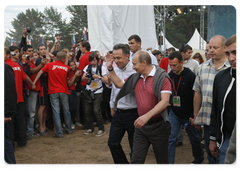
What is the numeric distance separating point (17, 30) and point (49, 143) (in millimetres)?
43424

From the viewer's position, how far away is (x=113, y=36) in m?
9.40

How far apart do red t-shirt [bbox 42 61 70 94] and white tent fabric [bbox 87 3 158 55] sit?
321 centimetres

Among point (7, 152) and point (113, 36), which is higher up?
point (113, 36)

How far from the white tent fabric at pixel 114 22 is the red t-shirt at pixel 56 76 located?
321cm

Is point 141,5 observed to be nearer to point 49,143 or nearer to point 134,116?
point 49,143

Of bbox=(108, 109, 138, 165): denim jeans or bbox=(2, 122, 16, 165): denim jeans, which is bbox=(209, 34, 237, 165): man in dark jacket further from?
bbox=(2, 122, 16, 165): denim jeans

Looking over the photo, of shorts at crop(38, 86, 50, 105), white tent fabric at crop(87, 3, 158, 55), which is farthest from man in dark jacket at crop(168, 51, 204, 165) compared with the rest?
white tent fabric at crop(87, 3, 158, 55)

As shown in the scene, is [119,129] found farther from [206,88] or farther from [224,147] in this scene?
[224,147]

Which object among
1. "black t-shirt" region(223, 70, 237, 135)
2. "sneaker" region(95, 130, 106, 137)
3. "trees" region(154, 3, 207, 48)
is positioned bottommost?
"sneaker" region(95, 130, 106, 137)

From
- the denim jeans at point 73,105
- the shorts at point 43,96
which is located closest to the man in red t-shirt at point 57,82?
the shorts at point 43,96

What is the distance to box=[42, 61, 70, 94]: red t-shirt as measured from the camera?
20.3 ft

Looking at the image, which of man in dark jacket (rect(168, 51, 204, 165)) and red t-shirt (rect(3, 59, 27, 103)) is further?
red t-shirt (rect(3, 59, 27, 103))

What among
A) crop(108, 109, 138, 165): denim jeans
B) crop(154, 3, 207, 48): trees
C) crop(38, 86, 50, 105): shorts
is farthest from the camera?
crop(154, 3, 207, 48): trees

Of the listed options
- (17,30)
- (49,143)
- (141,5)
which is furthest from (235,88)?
(17,30)
